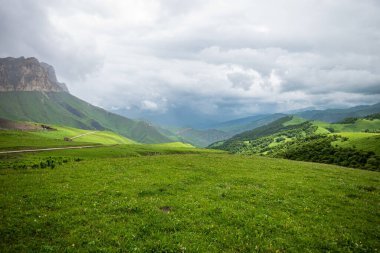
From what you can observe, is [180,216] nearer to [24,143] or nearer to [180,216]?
[180,216]

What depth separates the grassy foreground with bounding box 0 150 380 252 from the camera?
14.2 m

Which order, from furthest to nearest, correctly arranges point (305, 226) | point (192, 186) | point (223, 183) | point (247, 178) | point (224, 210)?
1. point (247, 178)
2. point (223, 183)
3. point (192, 186)
4. point (224, 210)
5. point (305, 226)

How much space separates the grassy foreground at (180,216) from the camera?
46.5ft

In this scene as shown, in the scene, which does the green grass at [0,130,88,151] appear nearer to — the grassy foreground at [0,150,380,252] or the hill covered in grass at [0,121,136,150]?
the hill covered in grass at [0,121,136,150]

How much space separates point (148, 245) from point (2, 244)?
8.17 metres

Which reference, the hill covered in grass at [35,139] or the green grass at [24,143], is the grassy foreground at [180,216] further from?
the hill covered in grass at [35,139]

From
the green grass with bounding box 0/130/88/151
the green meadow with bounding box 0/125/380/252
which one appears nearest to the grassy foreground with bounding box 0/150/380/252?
the green meadow with bounding box 0/125/380/252

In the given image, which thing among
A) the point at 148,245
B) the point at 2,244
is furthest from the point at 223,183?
the point at 2,244

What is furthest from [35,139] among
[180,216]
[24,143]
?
[180,216]

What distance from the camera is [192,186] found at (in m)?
26.5

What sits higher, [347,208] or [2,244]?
[2,244]

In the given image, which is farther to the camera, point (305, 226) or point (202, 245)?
point (305, 226)

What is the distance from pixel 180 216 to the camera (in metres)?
17.8

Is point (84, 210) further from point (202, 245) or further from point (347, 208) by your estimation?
point (347, 208)
